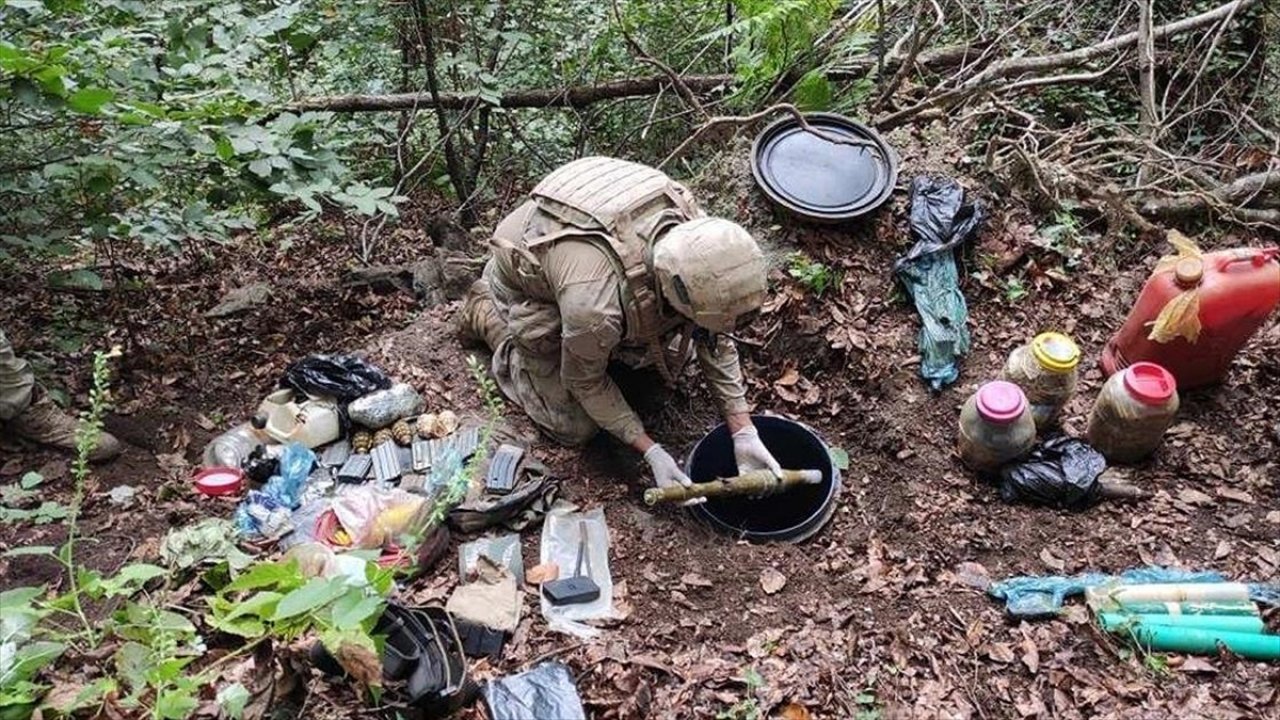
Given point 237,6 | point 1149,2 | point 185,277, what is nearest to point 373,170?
point 185,277

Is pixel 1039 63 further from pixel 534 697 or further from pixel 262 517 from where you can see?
pixel 262 517

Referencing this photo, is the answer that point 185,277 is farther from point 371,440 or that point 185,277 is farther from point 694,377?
point 694,377

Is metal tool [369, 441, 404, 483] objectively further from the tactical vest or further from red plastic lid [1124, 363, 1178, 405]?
red plastic lid [1124, 363, 1178, 405]

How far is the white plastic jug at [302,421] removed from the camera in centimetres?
381

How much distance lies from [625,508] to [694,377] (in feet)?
2.68

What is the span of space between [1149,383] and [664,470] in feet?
6.21

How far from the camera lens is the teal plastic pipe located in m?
2.81

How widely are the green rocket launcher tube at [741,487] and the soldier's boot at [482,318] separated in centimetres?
119

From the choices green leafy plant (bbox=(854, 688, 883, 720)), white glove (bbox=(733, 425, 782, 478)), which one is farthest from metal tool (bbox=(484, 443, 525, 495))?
green leafy plant (bbox=(854, 688, 883, 720))

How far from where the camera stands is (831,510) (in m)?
3.54

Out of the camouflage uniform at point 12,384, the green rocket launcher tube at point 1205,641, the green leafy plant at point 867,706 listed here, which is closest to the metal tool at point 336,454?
the camouflage uniform at point 12,384

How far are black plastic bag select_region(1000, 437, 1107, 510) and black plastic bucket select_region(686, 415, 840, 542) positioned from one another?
27.5 inches

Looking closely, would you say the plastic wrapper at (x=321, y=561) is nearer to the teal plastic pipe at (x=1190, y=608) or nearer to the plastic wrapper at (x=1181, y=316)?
the teal plastic pipe at (x=1190, y=608)

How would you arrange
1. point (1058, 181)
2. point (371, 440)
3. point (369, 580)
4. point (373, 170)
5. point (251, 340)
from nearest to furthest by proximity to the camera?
point (369, 580) < point (371, 440) < point (1058, 181) < point (251, 340) < point (373, 170)
